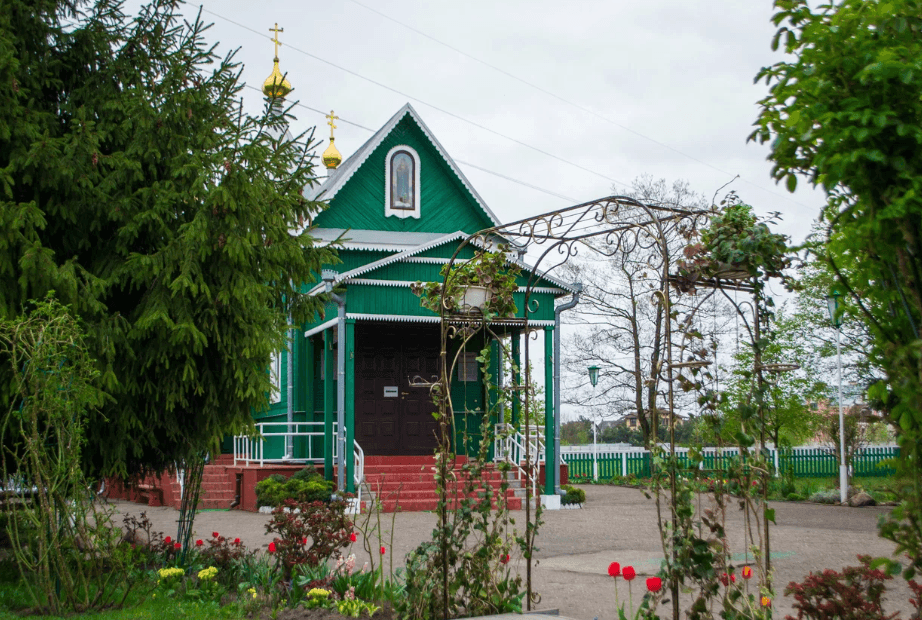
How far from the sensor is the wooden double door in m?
18.1

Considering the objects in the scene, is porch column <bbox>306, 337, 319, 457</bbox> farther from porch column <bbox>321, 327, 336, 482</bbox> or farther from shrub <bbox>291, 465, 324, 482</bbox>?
shrub <bbox>291, 465, 324, 482</bbox>

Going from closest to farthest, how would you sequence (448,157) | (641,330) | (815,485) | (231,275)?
(231,275) → (448,157) → (815,485) → (641,330)

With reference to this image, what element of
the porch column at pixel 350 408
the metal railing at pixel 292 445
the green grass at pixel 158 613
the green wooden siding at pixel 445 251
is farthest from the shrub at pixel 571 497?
the green grass at pixel 158 613

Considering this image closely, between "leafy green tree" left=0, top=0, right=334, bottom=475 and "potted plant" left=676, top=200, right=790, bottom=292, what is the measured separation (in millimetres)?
4218

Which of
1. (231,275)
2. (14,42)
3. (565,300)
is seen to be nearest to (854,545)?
(565,300)

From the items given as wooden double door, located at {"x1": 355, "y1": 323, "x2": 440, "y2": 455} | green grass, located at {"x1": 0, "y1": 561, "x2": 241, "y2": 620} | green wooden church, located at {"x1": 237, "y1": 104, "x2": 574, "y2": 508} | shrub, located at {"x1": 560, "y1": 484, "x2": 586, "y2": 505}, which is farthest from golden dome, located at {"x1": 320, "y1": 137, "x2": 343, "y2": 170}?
green grass, located at {"x1": 0, "y1": 561, "x2": 241, "y2": 620}

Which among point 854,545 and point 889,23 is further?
point 854,545

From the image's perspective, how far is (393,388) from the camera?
60.1 ft

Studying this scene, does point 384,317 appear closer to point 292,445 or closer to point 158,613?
point 292,445

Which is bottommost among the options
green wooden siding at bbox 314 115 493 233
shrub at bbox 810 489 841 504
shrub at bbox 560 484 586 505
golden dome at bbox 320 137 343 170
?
shrub at bbox 810 489 841 504

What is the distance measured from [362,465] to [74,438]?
31.0ft

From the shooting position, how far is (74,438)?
6.35 metres

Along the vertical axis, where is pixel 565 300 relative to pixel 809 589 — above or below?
above

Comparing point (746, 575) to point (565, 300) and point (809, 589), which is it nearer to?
point (809, 589)
